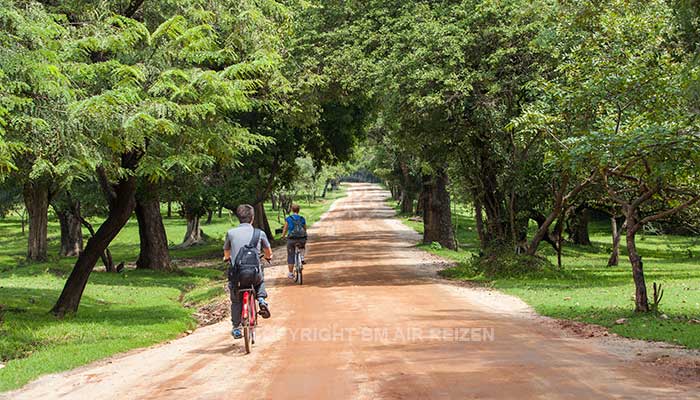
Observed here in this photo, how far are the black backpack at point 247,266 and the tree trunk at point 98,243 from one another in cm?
550

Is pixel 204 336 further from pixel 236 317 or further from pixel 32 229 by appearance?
pixel 32 229

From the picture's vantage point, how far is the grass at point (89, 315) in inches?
424

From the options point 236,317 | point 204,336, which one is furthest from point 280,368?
point 204,336

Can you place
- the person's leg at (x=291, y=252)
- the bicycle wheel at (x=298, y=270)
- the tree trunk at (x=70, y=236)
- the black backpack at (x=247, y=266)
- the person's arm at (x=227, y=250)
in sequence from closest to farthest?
the black backpack at (x=247, y=266)
the person's arm at (x=227, y=250)
the person's leg at (x=291, y=252)
the bicycle wheel at (x=298, y=270)
the tree trunk at (x=70, y=236)

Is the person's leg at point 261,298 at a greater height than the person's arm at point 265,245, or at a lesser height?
lesser

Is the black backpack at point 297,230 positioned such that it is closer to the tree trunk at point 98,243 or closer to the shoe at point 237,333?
the tree trunk at point 98,243

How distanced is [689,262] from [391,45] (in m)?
17.2

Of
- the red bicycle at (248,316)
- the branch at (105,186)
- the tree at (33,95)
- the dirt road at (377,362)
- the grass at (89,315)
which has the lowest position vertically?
the grass at (89,315)

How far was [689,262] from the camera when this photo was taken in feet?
107

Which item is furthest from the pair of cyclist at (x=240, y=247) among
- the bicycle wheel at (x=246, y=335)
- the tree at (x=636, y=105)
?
the tree at (x=636, y=105)

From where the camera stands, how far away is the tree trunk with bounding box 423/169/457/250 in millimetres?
35500

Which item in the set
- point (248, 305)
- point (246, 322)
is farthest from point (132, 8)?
point (246, 322)

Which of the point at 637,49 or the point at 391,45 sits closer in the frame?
the point at 637,49

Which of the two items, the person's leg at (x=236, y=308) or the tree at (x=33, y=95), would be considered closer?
the tree at (x=33, y=95)
